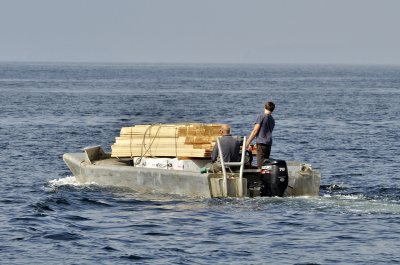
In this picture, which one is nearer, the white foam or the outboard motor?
the outboard motor

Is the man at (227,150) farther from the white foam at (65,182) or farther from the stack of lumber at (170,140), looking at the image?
the white foam at (65,182)

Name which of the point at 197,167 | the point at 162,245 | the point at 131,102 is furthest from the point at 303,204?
the point at 131,102

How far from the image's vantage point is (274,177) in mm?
22281

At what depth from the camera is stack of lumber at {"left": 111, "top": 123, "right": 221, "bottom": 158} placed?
23828 millimetres

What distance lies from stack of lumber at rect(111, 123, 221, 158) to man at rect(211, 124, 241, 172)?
804 mm

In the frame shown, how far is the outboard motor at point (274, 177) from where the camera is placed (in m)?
22.3

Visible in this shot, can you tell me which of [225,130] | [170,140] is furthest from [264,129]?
[170,140]

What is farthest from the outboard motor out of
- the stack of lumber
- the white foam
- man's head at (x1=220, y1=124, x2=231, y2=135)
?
the white foam

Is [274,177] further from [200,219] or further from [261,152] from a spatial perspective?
[200,219]

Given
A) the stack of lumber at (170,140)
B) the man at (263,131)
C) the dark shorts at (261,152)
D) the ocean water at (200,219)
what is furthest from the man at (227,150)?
the ocean water at (200,219)

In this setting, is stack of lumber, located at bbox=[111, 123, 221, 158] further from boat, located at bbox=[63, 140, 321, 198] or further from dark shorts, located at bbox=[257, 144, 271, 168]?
dark shorts, located at bbox=[257, 144, 271, 168]

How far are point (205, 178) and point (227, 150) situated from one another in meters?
0.84

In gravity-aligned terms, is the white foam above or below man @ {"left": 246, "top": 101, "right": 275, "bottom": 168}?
below

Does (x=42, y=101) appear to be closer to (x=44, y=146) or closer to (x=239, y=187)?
(x=44, y=146)
